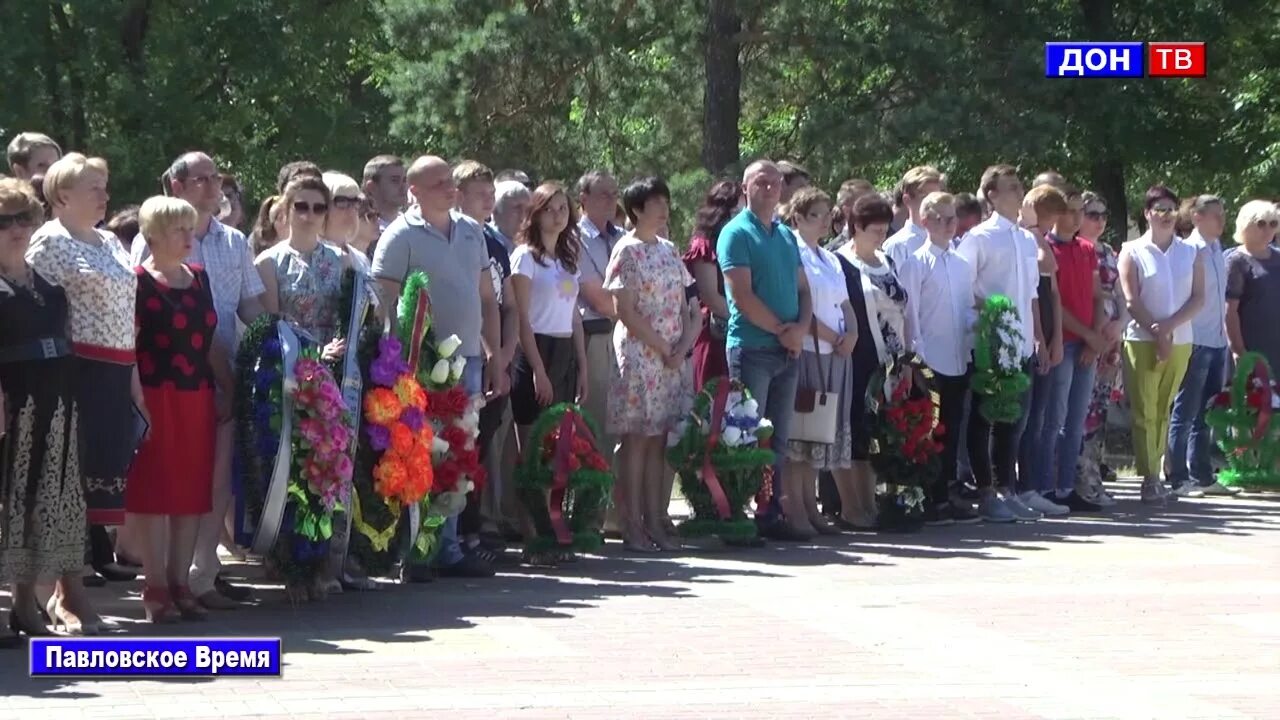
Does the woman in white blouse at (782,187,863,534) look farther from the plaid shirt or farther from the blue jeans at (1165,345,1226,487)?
the blue jeans at (1165,345,1226,487)

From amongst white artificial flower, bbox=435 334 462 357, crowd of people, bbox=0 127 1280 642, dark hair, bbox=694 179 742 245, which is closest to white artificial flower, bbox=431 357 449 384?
white artificial flower, bbox=435 334 462 357

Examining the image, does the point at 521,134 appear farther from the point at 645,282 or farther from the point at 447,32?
the point at 645,282

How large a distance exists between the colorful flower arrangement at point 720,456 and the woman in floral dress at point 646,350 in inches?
6.3

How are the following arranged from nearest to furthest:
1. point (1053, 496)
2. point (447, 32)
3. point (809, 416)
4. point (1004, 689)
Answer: point (1004, 689)
point (809, 416)
point (1053, 496)
point (447, 32)

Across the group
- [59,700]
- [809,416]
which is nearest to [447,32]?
[809,416]

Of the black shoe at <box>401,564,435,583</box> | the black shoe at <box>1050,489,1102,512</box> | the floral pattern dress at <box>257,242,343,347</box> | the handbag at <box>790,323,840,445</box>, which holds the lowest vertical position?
the black shoe at <box>401,564,435,583</box>

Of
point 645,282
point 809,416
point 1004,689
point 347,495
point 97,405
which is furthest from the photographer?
point 809,416

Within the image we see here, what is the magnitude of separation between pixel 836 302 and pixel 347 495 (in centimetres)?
418

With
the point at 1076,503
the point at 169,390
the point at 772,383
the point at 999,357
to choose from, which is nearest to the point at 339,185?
the point at 169,390

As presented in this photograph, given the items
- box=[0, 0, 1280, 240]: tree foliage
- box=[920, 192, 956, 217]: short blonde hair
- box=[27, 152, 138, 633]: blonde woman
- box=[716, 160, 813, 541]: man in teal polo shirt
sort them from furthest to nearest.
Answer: box=[0, 0, 1280, 240]: tree foliage, box=[920, 192, 956, 217]: short blonde hair, box=[716, 160, 813, 541]: man in teal polo shirt, box=[27, 152, 138, 633]: blonde woman

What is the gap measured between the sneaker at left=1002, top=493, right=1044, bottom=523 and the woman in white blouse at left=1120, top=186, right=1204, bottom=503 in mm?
1550

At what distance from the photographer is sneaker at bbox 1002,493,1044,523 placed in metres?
13.9

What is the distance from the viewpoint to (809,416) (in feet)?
41.2

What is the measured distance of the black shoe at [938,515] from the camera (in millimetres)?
13625
